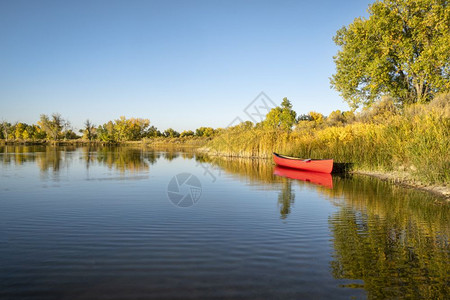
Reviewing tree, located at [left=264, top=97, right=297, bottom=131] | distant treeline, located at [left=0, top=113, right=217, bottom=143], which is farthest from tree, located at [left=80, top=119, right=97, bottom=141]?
tree, located at [left=264, top=97, right=297, bottom=131]

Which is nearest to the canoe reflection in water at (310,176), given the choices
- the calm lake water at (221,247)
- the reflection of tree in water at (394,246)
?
the calm lake water at (221,247)

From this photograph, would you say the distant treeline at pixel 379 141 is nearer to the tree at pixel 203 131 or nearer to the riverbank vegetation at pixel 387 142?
the riverbank vegetation at pixel 387 142

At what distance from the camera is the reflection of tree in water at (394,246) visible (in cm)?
372

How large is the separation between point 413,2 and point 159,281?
2525 cm

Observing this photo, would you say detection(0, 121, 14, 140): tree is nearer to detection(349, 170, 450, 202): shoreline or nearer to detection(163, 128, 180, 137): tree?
detection(163, 128, 180, 137): tree

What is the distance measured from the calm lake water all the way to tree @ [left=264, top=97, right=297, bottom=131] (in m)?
55.0

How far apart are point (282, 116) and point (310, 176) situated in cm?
4991

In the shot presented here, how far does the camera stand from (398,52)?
22609 millimetres

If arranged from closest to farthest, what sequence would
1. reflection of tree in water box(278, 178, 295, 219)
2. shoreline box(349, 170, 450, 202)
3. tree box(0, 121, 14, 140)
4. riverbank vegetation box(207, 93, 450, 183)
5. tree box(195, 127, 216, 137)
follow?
reflection of tree in water box(278, 178, 295, 219), shoreline box(349, 170, 450, 202), riverbank vegetation box(207, 93, 450, 183), tree box(0, 121, 14, 140), tree box(195, 127, 216, 137)

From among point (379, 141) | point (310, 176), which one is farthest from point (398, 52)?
point (310, 176)

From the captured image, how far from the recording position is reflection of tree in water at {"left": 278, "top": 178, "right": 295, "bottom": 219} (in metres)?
7.80

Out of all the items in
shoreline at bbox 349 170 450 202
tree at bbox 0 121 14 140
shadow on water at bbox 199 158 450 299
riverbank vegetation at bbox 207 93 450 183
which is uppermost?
tree at bbox 0 121 14 140

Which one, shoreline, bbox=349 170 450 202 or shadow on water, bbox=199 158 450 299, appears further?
shoreline, bbox=349 170 450 202

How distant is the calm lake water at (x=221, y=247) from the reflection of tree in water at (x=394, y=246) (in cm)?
Result: 2
